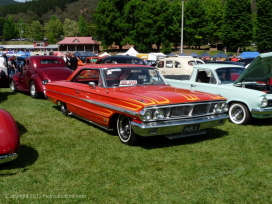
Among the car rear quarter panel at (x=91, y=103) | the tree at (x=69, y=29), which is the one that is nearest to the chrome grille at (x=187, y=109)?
the car rear quarter panel at (x=91, y=103)

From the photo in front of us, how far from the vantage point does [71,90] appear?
7.19 meters

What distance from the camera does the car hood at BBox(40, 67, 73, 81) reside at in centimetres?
1029

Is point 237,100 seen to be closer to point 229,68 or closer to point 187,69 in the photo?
point 229,68

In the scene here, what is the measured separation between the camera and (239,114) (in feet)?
24.4

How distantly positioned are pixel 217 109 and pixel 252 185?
211 cm

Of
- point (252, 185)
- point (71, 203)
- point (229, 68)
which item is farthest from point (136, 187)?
point (229, 68)

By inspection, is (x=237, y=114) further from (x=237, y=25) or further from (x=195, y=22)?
(x=195, y=22)

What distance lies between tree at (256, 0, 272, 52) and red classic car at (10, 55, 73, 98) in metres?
55.7

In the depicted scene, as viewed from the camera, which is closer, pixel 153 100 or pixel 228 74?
pixel 153 100

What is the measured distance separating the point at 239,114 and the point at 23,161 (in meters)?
5.12

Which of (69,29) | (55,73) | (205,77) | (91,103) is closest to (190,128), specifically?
(91,103)

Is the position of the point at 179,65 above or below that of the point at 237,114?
above

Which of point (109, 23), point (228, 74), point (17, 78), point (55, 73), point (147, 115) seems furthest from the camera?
point (109, 23)

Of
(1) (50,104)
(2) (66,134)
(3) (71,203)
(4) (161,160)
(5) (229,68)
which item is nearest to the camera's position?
(3) (71,203)
